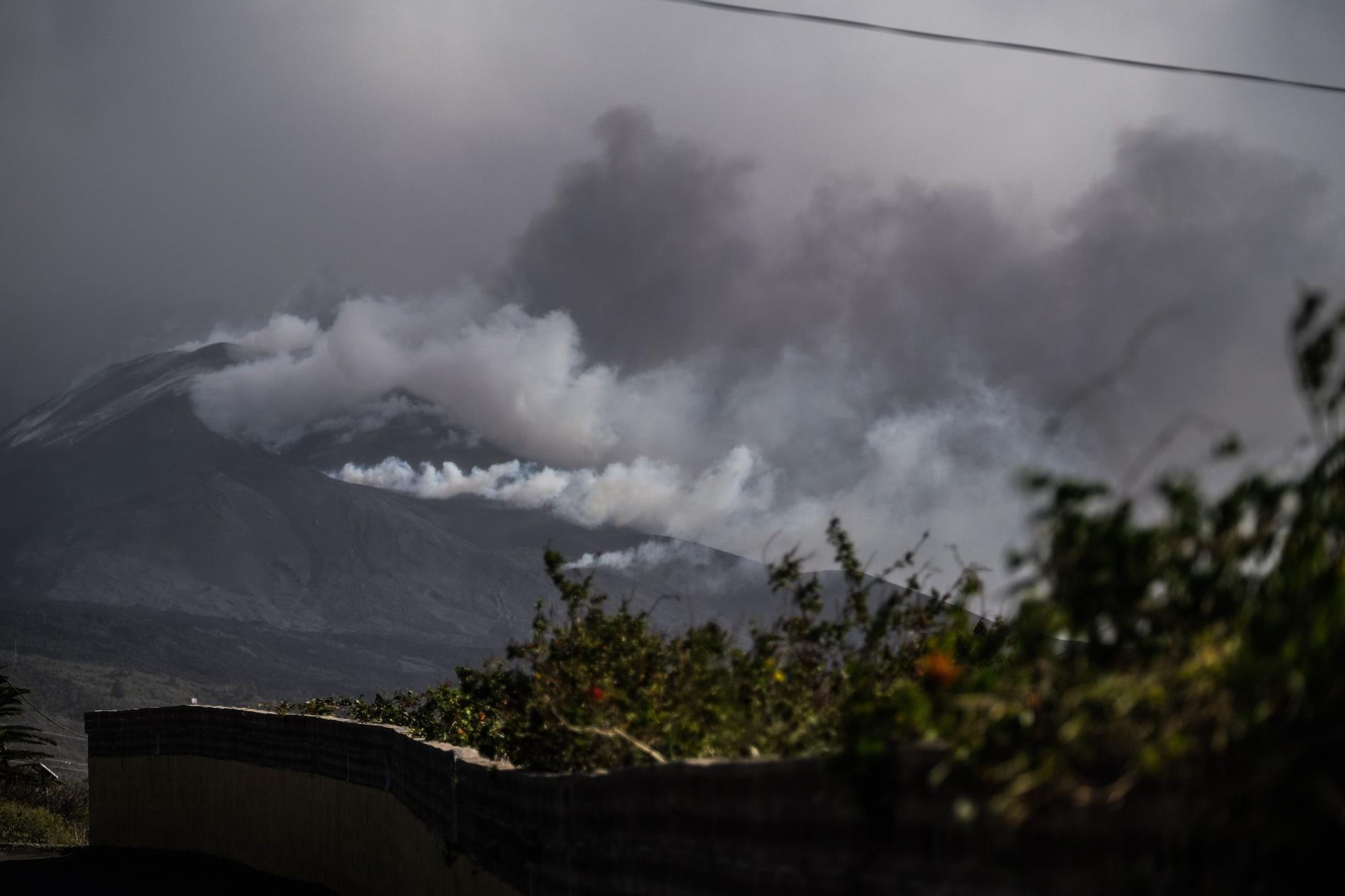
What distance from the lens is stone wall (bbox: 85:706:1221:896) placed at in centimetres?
375

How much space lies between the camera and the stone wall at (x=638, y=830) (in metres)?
3.75

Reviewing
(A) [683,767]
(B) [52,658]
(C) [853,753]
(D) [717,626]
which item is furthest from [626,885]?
(B) [52,658]

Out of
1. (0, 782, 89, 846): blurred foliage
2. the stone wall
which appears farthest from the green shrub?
the stone wall

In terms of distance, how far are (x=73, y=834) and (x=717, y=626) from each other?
21845 mm

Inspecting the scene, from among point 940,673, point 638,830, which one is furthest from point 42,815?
point 940,673

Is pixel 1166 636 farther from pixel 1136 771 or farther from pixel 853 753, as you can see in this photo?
pixel 853 753

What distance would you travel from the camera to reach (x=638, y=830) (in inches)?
245

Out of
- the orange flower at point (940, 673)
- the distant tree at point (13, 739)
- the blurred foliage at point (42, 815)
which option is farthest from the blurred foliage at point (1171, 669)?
the distant tree at point (13, 739)

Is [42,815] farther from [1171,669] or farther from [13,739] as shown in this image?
[1171,669]

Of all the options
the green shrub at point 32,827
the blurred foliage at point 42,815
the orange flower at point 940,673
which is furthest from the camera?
the blurred foliage at point 42,815

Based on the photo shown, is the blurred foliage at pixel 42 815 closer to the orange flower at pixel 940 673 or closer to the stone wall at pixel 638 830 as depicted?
the stone wall at pixel 638 830

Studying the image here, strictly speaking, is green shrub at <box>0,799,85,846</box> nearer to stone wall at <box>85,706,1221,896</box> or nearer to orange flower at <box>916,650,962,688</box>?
stone wall at <box>85,706,1221,896</box>

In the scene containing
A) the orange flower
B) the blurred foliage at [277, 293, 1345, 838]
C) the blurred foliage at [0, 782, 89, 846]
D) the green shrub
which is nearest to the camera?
the blurred foliage at [277, 293, 1345, 838]

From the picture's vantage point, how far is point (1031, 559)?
396 cm
